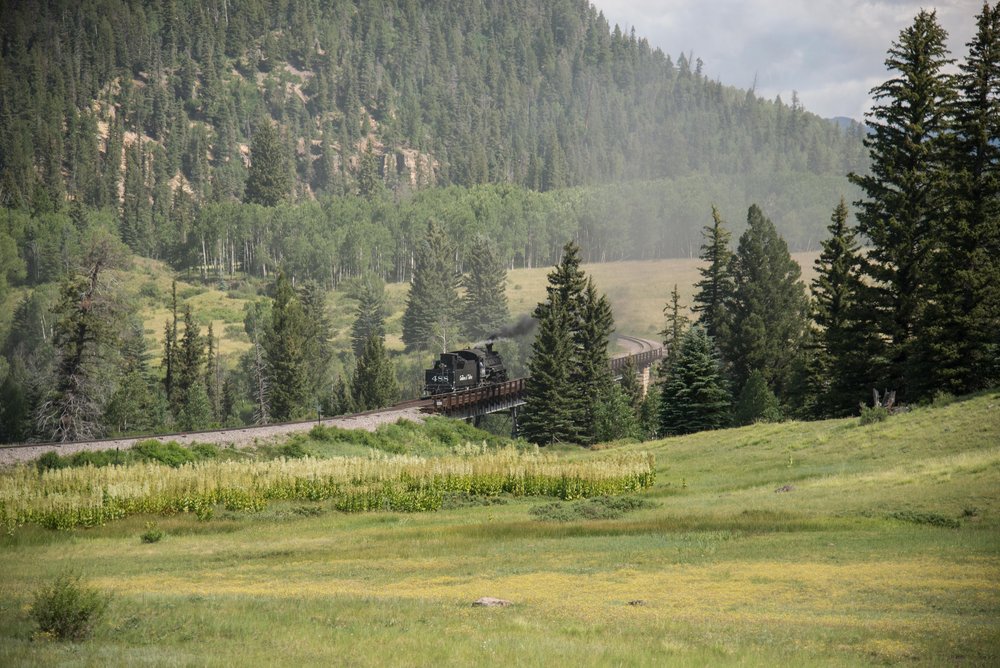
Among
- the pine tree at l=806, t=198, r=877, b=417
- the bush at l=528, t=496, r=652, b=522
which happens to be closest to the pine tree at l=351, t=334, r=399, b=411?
the pine tree at l=806, t=198, r=877, b=417

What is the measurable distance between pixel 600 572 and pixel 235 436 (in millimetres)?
33487

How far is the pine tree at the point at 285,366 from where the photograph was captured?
90.2 metres

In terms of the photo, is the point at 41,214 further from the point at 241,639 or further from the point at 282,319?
the point at 241,639

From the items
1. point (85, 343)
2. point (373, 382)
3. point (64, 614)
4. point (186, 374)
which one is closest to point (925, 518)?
point (64, 614)

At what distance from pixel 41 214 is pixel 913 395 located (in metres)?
165

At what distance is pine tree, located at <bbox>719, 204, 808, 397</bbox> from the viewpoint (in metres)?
79.0

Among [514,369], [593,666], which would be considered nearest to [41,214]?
[514,369]

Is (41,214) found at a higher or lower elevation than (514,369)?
higher

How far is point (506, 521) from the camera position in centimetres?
3534

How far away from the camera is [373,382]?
88.8m

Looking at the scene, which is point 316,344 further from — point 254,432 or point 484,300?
point 254,432

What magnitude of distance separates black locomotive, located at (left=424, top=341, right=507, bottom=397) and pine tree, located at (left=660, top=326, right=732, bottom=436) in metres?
16.6

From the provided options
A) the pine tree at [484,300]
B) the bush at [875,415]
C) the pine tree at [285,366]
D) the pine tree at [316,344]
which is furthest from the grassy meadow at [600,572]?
the pine tree at [484,300]

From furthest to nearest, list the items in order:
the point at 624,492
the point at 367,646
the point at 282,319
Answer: the point at 282,319, the point at 624,492, the point at 367,646
